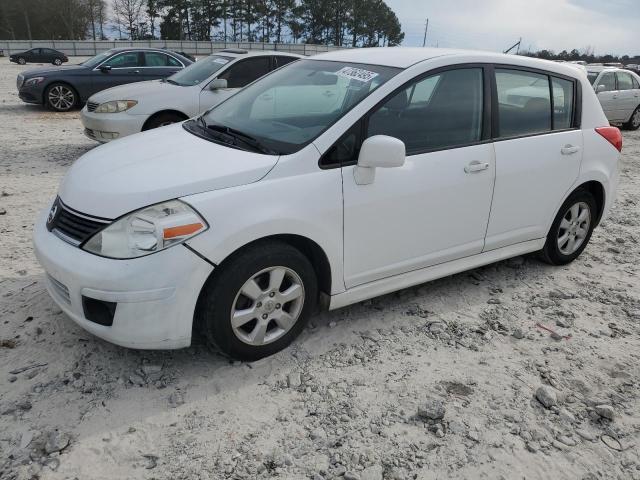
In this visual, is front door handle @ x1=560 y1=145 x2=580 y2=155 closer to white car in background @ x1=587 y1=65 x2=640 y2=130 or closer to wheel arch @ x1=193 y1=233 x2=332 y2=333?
wheel arch @ x1=193 y1=233 x2=332 y2=333

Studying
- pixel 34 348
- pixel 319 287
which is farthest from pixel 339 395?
pixel 34 348

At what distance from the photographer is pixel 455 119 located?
3.63 m

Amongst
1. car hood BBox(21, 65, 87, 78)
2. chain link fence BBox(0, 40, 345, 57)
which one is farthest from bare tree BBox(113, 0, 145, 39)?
car hood BBox(21, 65, 87, 78)

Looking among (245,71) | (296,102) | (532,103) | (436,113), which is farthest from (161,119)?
(532,103)

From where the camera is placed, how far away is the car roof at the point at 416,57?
357 cm

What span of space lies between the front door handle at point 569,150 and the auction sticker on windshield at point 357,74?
5.81 ft

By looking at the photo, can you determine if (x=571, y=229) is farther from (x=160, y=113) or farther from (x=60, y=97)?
(x=60, y=97)

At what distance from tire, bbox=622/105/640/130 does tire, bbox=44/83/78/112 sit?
1390 cm

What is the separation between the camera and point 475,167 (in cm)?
362

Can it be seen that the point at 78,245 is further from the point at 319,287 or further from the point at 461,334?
the point at 461,334

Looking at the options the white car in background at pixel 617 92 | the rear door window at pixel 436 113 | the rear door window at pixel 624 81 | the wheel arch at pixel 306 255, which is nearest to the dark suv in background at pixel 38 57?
the white car in background at pixel 617 92

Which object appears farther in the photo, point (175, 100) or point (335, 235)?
point (175, 100)

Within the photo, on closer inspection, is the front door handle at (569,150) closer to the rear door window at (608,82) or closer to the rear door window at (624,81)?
the rear door window at (608,82)

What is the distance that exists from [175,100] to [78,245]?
5.47 meters
